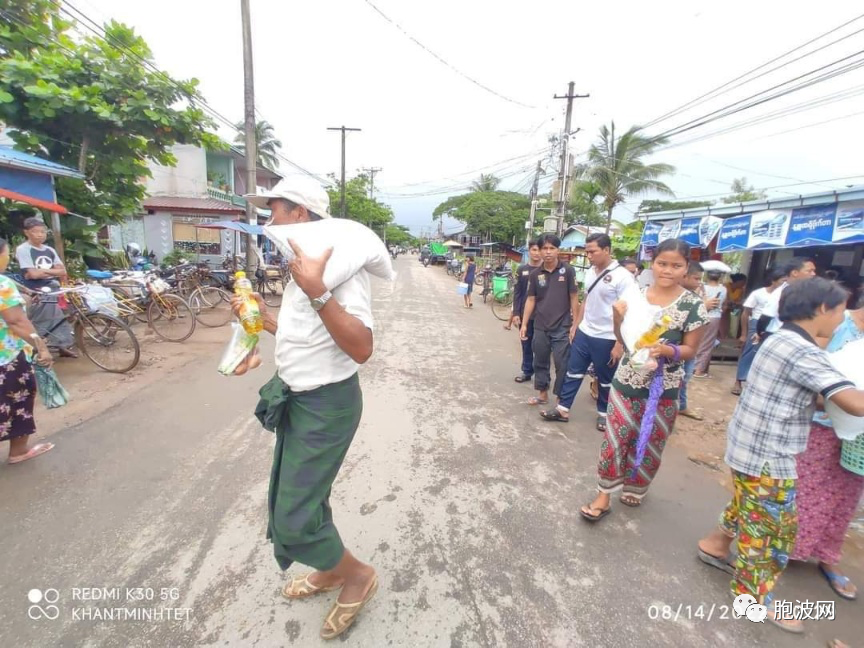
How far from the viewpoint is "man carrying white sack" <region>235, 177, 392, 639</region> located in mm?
1387

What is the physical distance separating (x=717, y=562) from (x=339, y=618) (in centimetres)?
197

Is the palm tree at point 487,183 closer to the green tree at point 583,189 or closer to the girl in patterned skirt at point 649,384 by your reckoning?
the green tree at point 583,189

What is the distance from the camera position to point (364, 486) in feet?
8.92

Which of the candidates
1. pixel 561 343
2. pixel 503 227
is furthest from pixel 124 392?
pixel 503 227

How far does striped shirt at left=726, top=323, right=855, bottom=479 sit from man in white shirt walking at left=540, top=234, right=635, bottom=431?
1.60m

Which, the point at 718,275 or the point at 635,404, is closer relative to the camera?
the point at 635,404

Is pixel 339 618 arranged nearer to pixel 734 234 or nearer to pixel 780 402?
pixel 780 402

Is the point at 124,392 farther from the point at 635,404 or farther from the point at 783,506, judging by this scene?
the point at 783,506

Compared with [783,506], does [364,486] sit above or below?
below

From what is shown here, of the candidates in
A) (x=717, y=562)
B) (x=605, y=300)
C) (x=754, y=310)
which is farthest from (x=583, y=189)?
(x=717, y=562)

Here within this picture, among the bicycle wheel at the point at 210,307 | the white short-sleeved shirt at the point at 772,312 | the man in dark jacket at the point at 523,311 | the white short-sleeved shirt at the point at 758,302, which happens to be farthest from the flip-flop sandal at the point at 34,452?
the white short-sleeved shirt at the point at 758,302

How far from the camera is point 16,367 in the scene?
2746 millimetres

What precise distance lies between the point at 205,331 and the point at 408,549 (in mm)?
6335

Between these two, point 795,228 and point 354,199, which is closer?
point 795,228
